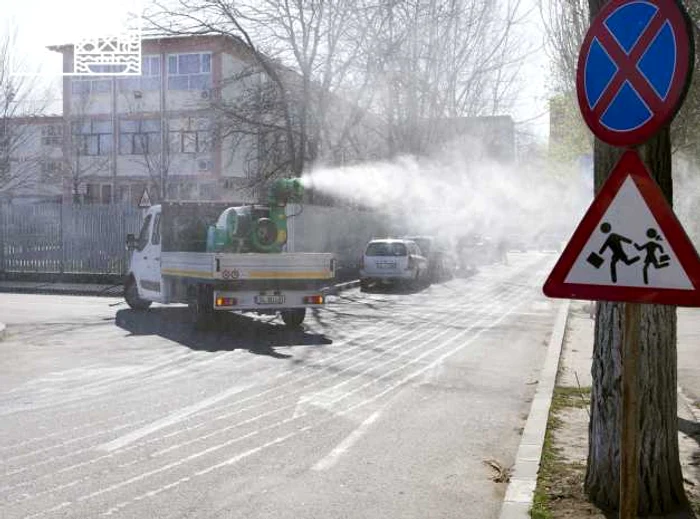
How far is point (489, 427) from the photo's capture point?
6.97 m

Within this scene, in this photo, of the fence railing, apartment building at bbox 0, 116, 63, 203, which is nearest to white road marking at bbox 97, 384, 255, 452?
the fence railing

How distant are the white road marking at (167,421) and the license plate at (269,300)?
4233 millimetres

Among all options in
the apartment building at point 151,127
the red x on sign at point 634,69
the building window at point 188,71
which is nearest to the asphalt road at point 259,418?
the red x on sign at point 634,69

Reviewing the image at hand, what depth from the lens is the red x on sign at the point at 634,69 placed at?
10.8 feet

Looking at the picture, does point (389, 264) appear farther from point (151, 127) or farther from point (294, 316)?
point (151, 127)

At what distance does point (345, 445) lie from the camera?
6.24 m

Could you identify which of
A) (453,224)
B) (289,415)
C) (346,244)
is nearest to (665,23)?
(289,415)

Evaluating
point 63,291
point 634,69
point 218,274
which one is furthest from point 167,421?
point 63,291

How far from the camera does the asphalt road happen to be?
5.00 metres

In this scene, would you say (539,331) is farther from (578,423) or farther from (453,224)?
(453,224)

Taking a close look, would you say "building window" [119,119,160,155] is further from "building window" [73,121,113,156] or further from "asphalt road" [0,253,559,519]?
"asphalt road" [0,253,559,519]

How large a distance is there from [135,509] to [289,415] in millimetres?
2538

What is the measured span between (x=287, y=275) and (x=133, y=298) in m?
4.95

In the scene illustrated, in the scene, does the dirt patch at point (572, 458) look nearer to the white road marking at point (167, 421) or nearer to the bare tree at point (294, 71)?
the white road marking at point (167, 421)
